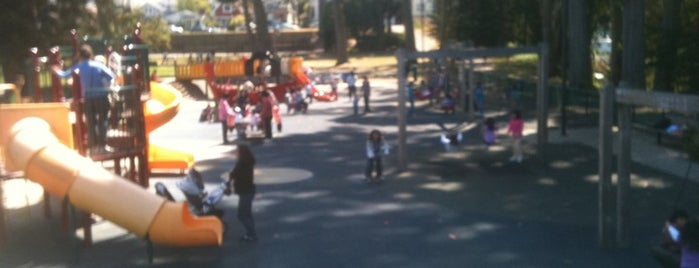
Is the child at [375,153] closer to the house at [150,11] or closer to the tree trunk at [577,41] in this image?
the tree trunk at [577,41]

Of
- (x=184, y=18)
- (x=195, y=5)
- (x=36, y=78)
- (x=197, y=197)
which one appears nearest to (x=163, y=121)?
(x=36, y=78)

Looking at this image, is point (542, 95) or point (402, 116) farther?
→ point (542, 95)

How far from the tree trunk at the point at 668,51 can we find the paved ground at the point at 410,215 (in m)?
4.31

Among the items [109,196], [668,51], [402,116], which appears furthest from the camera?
[668,51]

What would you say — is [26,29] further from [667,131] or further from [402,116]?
[667,131]

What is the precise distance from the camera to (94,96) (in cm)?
1445

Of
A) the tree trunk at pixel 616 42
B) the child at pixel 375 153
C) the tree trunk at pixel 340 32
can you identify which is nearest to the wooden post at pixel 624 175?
the child at pixel 375 153

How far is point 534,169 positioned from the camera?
2008 centimetres

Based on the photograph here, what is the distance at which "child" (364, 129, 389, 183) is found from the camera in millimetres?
18031

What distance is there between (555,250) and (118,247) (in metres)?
5.64

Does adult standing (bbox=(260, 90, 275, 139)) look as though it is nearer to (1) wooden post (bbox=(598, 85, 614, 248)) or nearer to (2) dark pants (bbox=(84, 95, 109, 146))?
(2) dark pants (bbox=(84, 95, 109, 146))

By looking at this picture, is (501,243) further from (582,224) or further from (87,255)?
(87,255)

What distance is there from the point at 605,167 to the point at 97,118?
7.15 metres

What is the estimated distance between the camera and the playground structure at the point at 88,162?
480 inches
